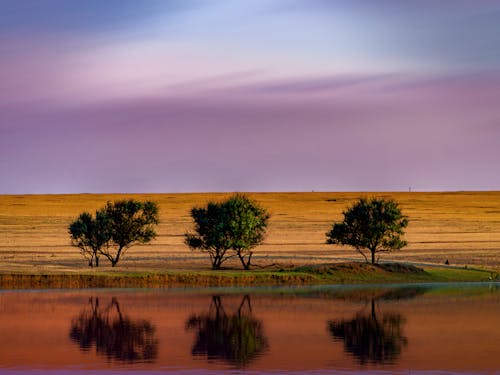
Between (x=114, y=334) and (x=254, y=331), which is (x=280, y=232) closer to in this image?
(x=254, y=331)

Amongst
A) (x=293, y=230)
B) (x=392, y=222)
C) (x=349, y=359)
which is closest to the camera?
(x=349, y=359)

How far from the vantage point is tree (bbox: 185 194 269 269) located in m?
87.2

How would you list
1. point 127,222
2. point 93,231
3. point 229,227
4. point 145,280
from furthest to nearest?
1. point 127,222
2. point 93,231
3. point 229,227
4. point 145,280

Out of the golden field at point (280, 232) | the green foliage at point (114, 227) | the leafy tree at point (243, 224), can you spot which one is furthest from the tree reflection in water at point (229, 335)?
the green foliage at point (114, 227)

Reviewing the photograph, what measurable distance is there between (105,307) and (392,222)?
35.2 meters

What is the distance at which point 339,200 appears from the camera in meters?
186

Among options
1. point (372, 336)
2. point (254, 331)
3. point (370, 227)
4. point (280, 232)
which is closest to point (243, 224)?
point (370, 227)

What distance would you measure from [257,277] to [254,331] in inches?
1082

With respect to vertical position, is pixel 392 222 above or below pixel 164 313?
above

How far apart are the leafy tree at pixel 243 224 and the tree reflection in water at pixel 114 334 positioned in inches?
984

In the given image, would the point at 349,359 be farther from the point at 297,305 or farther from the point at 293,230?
the point at 293,230

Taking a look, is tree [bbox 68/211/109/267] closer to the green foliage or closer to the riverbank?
the green foliage

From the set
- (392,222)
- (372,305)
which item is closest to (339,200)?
(392,222)

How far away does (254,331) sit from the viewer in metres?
51.9
